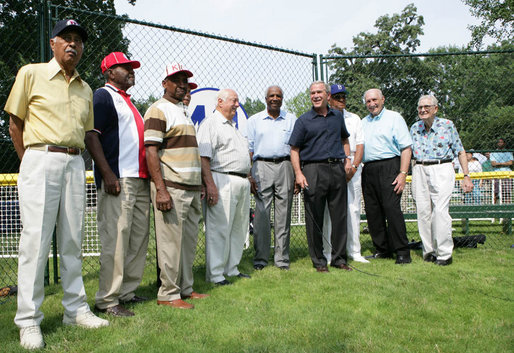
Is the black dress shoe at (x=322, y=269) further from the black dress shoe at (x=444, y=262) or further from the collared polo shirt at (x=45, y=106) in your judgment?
the collared polo shirt at (x=45, y=106)

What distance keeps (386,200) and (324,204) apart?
0.97 m

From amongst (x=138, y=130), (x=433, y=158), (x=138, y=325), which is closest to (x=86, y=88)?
(x=138, y=130)

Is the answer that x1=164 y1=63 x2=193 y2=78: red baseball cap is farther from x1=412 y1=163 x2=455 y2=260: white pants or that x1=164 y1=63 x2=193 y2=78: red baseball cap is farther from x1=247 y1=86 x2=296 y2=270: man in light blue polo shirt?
x1=412 y1=163 x2=455 y2=260: white pants

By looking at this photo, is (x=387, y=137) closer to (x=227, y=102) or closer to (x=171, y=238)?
(x=227, y=102)

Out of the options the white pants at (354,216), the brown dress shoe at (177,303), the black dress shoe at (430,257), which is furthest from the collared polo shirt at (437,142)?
the brown dress shoe at (177,303)

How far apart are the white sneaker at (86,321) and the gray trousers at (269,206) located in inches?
98.1

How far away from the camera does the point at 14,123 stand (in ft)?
10.4

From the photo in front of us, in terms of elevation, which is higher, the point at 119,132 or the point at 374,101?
the point at 374,101

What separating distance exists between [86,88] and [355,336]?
2.72 meters

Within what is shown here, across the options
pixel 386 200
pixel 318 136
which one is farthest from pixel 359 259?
pixel 318 136

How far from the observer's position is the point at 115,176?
3648 mm

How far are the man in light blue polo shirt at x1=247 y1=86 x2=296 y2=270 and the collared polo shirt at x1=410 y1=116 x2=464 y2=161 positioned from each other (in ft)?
5.94

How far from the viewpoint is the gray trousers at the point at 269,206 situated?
5.56 metres

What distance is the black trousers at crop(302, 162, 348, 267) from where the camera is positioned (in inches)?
215
